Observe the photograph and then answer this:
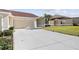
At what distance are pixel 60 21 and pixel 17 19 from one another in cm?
96

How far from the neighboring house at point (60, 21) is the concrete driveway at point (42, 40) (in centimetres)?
25

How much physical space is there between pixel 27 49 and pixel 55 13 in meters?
1.00

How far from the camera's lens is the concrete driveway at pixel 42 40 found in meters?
5.26

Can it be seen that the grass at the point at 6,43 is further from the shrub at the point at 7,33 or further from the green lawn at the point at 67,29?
the green lawn at the point at 67,29

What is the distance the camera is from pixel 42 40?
534 centimetres

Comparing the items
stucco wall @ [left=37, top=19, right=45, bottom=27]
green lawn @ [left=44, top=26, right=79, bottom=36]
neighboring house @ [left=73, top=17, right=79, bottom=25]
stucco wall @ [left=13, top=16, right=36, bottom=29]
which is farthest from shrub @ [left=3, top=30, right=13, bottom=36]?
neighboring house @ [left=73, top=17, right=79, bottom=25]

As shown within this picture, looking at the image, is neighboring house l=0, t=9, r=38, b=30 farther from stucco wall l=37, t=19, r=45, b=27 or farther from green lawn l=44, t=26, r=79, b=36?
green lawn l=44, t=26, r=79, b=36

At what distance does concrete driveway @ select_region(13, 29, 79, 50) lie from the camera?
5.26m

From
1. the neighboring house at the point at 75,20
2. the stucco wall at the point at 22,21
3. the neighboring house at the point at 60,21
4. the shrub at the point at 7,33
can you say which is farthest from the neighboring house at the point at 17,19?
the neighboring house at the point at 75,20

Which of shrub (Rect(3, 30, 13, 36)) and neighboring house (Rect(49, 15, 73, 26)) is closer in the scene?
shrub (Rect(3, 30, 13, 36))

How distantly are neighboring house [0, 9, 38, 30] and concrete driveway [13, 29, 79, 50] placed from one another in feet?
0.45

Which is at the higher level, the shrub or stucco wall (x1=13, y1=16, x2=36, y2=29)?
stucco wall (x1=13, y1=16, x2=36, y2=29)

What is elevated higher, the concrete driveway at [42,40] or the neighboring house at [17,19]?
the neighboring house at [17,19]

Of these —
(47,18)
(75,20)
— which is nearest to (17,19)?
(47,18)
